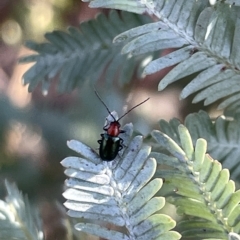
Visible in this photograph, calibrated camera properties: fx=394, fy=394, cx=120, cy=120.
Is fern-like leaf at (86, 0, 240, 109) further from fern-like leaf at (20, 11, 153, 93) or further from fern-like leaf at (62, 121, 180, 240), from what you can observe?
fern-like leaf at (20, 11, 153, 93)

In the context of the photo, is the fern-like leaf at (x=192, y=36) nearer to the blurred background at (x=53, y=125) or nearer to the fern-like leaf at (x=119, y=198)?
the fern-like leaf at (x=119, y=198)

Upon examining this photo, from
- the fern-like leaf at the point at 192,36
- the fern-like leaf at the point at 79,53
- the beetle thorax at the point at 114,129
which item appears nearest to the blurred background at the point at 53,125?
the fern-like leaf at the point at 79,53

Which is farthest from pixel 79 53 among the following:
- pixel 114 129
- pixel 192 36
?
pixel 192 36

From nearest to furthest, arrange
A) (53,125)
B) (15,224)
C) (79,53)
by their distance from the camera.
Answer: (15,224), (79,53), (53,125)

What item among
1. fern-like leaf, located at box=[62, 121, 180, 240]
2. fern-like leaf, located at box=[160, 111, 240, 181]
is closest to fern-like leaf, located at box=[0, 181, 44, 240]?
fern-like leaf, located at box=[62, 121, 180, 240]

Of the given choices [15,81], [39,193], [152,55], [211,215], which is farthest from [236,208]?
[15,81]

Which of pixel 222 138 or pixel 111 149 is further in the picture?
pixel 222 138

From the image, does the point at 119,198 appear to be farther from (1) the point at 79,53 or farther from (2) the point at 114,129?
(1) the point at 79,53
